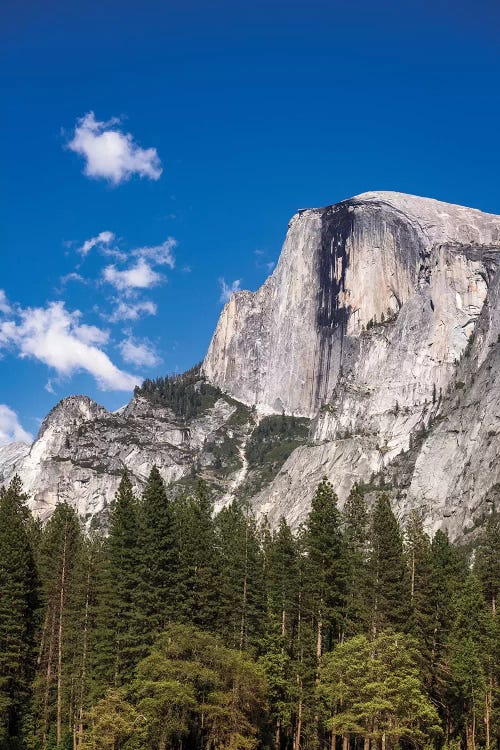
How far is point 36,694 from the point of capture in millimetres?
59125

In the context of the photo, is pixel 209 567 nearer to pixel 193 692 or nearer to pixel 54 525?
pixel 193 692

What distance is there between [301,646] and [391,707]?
43.6ft

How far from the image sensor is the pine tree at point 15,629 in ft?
184

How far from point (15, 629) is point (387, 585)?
1012 inches

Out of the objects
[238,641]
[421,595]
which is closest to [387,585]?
[421,595]

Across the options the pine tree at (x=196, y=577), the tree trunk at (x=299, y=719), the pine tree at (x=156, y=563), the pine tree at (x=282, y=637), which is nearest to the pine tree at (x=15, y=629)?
the pine tree at (x=156, y=563)

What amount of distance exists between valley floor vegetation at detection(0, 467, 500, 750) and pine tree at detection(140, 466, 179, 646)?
0.14 m

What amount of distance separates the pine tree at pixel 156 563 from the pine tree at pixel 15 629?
9844 millimetres

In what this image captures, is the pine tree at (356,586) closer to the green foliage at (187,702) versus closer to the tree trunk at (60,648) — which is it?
the green foliage at (187,702)

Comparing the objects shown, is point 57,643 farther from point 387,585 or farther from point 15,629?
point 387,585

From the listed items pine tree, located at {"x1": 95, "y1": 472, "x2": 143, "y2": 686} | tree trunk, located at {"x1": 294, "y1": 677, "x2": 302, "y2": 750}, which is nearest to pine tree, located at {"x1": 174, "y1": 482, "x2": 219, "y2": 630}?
pine tree, located at {"x1": 95, "y1": 472, "x2": 143, "y2": 686}

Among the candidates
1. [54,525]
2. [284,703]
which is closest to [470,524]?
[54,525]

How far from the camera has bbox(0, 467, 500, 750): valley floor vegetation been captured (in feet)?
145

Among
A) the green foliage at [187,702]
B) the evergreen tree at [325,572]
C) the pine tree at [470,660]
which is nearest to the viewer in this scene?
the green foliage at [187,702]
